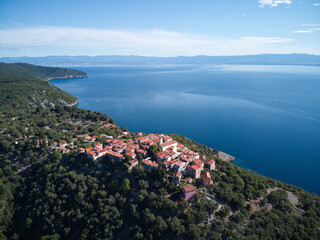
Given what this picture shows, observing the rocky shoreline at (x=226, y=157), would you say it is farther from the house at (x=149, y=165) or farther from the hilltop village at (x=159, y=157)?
the house at (x=149, y=165)

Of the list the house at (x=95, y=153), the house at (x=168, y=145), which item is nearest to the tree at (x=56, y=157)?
the house at (x=95, y=153)

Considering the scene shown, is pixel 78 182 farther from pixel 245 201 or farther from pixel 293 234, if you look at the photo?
pixel 293 234

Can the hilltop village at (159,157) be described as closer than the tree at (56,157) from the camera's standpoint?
Yes

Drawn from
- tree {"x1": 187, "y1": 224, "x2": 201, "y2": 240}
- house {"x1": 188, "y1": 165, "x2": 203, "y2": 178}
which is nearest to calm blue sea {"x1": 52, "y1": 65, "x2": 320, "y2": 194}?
house {"x1": 188, "y1": 165, "x2": 203, "y2": 178}

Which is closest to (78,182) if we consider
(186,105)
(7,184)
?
(7,184)


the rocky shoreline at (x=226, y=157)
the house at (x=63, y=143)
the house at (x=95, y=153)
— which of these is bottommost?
the rocky shoreline at (x=226, y=157)

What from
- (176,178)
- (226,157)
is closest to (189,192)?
(176,178)
